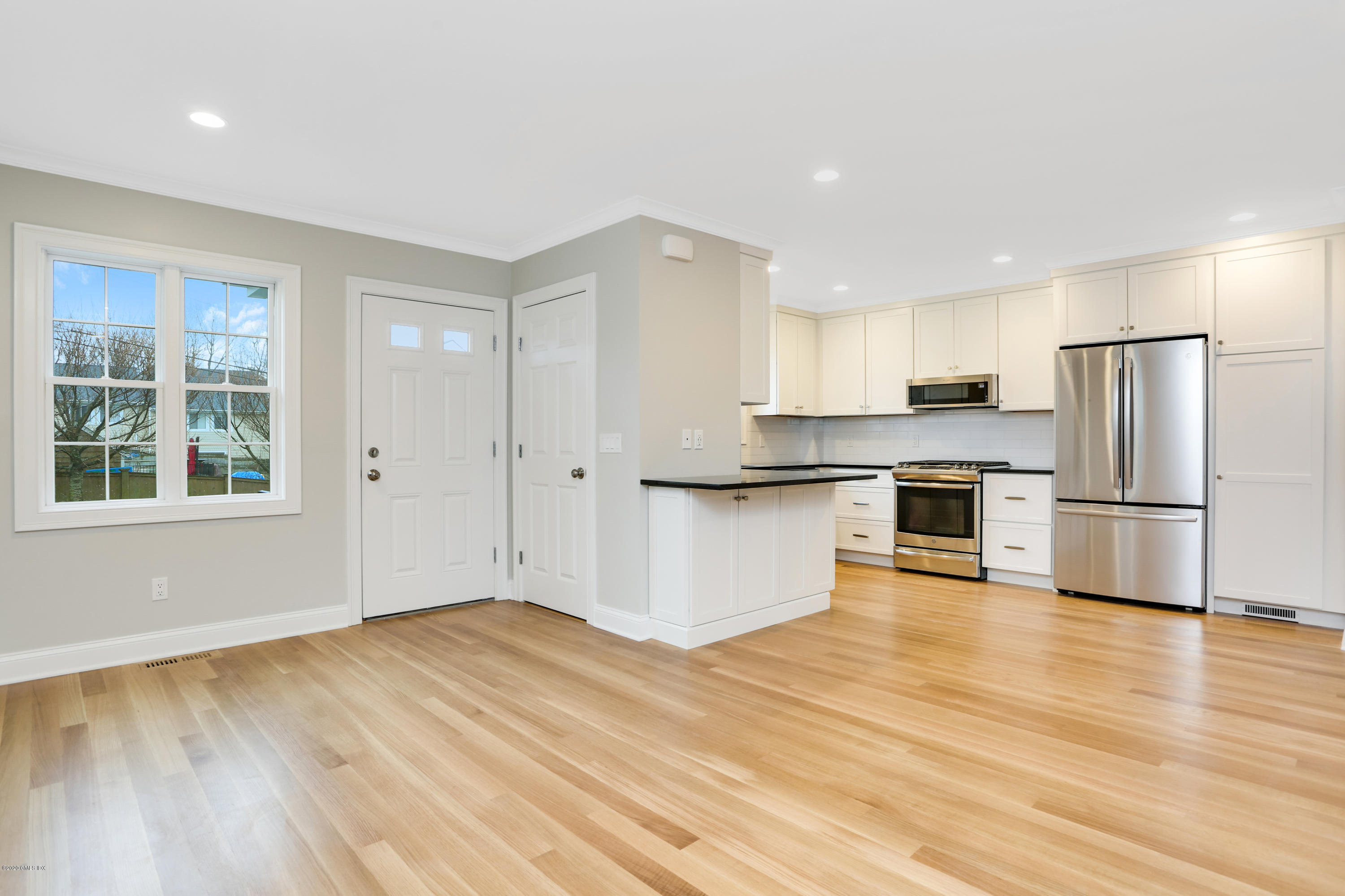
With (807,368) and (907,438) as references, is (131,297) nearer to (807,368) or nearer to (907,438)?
(807,368)

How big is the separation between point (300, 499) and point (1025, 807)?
376 centimetres

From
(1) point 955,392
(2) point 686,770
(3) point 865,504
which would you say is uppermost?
Result: (1) point 955,392

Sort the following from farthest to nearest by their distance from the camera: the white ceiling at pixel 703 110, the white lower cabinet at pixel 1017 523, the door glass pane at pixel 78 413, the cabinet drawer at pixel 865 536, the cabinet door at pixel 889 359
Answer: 1. the cabinet door at pixel 889 359
2. the cabinet drawer at pixel 865 536
3. the white lower cabinet at pixel 1017 523
4. the door glass pane at pixel 78 413
5. the white ceiling at pixel 703 110

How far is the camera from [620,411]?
4008 millimetres

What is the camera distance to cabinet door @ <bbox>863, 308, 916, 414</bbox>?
6273 mm

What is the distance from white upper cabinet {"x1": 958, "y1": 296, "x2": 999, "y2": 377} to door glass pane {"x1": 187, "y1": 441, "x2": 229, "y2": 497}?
5.33m

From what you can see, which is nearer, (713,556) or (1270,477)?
(713,556)

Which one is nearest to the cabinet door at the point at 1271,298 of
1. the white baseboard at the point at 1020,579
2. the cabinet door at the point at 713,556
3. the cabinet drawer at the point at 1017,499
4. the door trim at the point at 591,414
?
the cabinet drawer at the point at 1017,499

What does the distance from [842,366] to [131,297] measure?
5386 mm

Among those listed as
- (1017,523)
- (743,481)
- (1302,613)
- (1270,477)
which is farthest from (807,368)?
(1302,613)

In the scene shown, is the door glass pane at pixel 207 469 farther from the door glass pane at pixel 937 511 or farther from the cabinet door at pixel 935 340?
the cabinet door at pixel 935 340

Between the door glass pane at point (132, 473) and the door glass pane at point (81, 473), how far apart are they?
28 millimetres

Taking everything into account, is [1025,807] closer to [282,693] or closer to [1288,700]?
[1288,700]

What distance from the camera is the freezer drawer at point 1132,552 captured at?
4.56 meters
